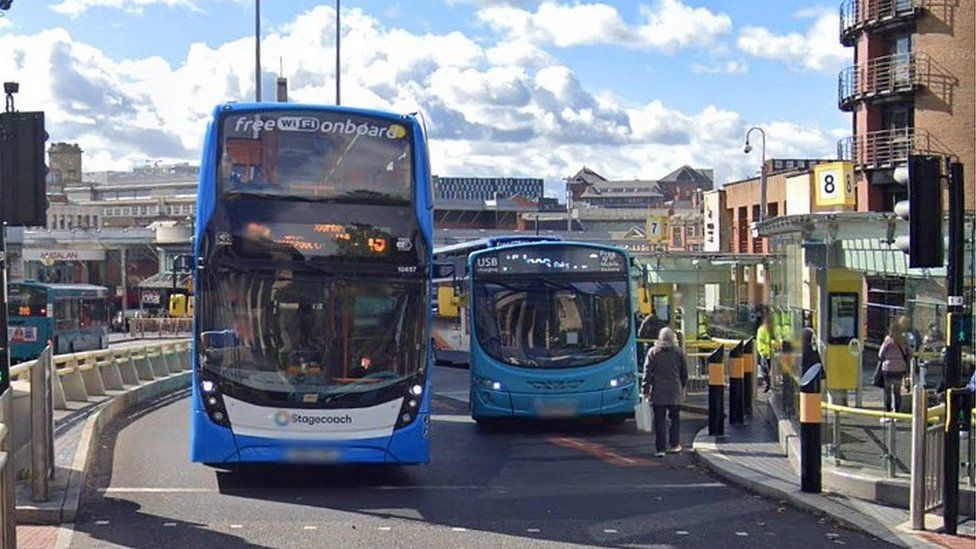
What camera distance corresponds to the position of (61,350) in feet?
148

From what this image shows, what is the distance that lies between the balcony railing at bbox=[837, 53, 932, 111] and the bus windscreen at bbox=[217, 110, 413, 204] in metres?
36.9

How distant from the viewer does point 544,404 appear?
18.7m

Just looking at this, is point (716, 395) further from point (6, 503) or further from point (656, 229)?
point (656, 229)

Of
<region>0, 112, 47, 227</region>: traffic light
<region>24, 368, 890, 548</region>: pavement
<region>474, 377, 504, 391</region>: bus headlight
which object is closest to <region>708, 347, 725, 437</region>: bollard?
<region>24, 368, 890, 548</region>: pavement

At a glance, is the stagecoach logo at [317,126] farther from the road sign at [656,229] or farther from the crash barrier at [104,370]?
the road sign at [656,229]

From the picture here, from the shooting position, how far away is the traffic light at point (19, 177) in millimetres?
10461

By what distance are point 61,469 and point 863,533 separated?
25.7ft

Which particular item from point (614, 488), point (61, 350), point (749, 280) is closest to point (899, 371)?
point (614, 488)

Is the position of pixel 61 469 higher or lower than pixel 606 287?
lower

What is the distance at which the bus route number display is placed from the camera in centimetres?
1961

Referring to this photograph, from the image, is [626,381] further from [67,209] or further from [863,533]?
[67,209]

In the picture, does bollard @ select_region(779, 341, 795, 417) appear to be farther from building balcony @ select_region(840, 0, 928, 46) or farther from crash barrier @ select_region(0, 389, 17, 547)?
building balcony @ select_region(840, 0, 928, 46)

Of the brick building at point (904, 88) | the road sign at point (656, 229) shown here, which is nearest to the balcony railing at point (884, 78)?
the brick building at point (904, 88)

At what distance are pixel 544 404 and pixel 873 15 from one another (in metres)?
34.1
